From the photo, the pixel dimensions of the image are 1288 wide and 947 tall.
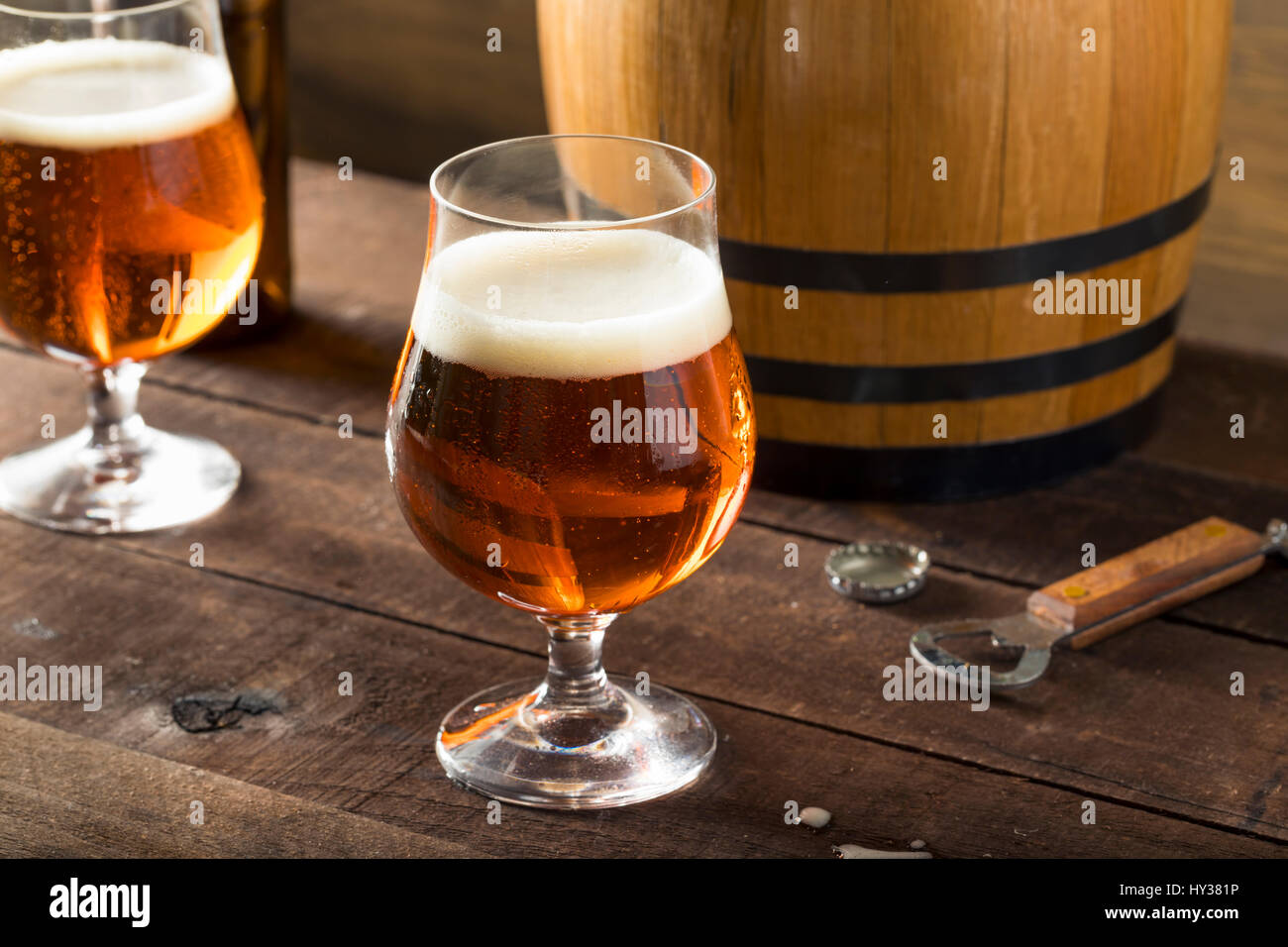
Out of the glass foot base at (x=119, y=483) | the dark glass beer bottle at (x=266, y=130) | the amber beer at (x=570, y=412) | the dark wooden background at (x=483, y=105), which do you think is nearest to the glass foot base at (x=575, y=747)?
the amber beer at (x=570, y=412)

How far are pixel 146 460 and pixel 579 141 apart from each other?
0.55 m

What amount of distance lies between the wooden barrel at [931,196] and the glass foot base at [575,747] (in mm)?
356

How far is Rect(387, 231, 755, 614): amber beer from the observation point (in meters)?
0.86

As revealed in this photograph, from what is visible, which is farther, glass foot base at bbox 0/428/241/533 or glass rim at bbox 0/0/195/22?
glass foot base at bbox 0/428/241/533

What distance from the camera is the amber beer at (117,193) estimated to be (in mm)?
1135

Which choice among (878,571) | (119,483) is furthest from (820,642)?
(119,483)

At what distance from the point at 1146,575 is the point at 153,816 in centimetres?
67

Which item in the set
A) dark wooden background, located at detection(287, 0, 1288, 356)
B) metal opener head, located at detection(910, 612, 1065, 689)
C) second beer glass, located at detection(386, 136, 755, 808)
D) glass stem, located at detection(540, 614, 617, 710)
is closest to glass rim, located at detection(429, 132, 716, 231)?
second beer glass, located at detection(386, 136, 755, 808)

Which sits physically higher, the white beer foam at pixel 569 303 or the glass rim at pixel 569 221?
the glass rim at pixel 569 221

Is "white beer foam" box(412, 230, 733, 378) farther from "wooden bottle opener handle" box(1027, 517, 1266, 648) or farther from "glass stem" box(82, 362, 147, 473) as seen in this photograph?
"glass stem" box(82, 362, 147, 473)

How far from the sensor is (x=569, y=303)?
0.87 m

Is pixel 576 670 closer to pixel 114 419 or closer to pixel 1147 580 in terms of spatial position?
pixel 1147 580

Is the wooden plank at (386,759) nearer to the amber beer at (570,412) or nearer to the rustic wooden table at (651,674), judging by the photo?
the rustic wooden table at (651,674)
